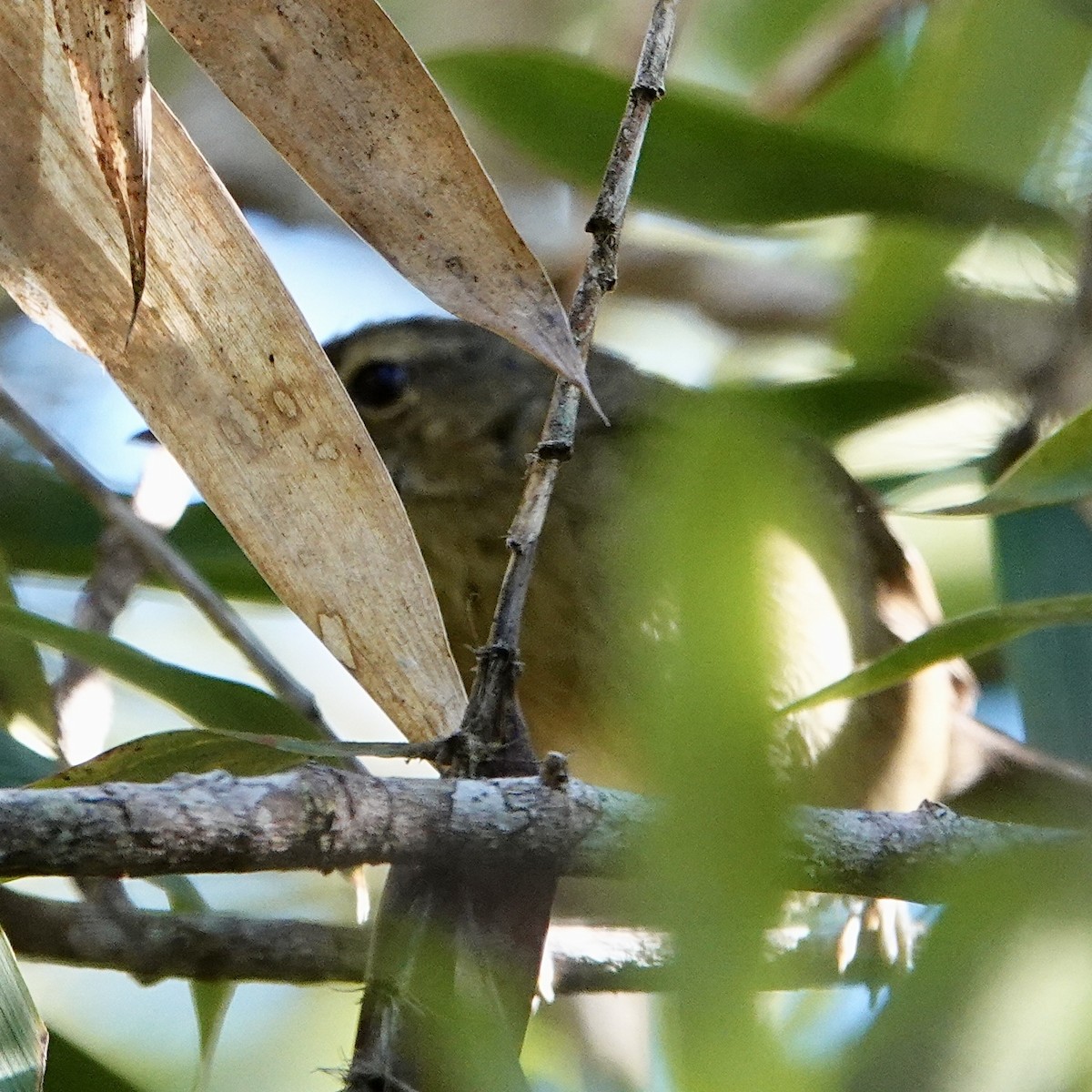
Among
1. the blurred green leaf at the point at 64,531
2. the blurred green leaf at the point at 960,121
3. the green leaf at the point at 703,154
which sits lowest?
the blurred green leaf at the point at 960,121

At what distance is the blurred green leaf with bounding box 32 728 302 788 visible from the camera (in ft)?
4.15

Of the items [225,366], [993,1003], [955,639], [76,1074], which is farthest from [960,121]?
[76,1074]

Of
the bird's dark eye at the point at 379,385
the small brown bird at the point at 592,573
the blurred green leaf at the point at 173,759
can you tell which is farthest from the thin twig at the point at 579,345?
the bird's dark eye at the point at 379,385

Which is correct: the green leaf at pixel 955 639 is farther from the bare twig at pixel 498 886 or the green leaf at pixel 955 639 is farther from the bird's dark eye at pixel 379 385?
the bird's dark eye at pixel 379 385

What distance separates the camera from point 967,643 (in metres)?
1.30

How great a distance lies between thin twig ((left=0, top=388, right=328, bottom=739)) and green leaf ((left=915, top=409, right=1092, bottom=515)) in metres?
0.83

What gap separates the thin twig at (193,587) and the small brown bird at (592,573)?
26 cm

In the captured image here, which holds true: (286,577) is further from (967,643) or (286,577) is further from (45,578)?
(45,578)

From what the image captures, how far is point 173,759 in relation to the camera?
131 centimetres

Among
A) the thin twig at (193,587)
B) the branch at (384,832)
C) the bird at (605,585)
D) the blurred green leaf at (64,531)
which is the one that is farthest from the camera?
the blurred green leaf at (64,531)

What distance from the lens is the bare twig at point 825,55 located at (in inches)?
96.8

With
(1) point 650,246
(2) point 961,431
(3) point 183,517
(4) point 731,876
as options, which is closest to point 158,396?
(4) point 731,876

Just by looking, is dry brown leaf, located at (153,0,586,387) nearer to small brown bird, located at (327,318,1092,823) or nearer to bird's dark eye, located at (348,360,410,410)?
small brown bird, located at (327,318,1092,823)

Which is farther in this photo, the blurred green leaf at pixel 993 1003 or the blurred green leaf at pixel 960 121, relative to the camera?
the blurred green leaf at pixel 960 121
